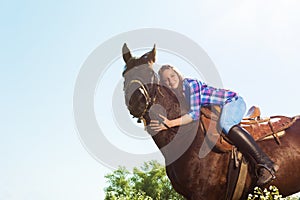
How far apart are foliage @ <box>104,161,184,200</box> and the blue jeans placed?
39.7m

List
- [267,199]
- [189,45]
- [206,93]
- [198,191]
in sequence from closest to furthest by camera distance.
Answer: [267,199]
[198,191]
[206,93]
[189,45]

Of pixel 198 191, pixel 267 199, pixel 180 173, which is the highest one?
pixel 180 173

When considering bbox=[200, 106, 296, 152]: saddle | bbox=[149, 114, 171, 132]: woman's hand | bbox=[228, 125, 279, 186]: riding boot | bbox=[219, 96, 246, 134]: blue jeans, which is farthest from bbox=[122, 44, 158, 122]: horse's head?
bbox=[228, 125, 279, 186]: riding boot

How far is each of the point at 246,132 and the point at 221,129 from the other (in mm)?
347

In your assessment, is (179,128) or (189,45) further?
(189,45)

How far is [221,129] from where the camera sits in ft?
16.0

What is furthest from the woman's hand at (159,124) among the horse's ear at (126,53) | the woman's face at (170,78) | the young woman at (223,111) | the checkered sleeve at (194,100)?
the horse's ear at (126,53)

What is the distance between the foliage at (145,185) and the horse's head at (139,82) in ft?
131

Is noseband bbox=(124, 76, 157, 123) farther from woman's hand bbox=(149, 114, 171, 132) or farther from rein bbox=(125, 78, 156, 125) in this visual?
woman's hand bbox=(149, 114, 171, 132)

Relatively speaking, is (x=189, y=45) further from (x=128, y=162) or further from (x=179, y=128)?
(x=128, y=162)

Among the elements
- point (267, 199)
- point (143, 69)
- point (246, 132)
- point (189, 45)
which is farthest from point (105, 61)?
point (267, 199)

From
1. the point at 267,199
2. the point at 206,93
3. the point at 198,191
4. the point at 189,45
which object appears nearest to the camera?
the point at 267,199

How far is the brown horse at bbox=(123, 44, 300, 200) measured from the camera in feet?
15.5

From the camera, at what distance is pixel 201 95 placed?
502 centimetres
